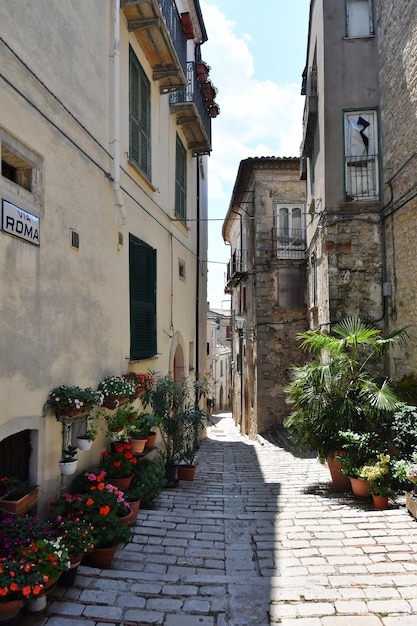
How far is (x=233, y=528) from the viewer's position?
5477mm

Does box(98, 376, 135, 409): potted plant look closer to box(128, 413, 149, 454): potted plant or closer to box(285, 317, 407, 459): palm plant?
box(128, 413, 149, 454): potted plant

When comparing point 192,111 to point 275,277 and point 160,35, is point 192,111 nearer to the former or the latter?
point 160,35

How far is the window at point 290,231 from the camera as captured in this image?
16.0 meters

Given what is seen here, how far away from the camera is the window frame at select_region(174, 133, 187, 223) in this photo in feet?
35.9

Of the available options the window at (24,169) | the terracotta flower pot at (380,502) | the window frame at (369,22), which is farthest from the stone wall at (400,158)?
the window at (24,169)

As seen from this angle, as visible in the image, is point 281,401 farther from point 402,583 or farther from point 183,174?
point 402,583

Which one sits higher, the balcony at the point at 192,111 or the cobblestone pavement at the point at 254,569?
the balcony at the point at 192,111

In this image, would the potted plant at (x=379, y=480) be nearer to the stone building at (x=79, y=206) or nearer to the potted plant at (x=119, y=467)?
the potted plant at (x=119, y=467)

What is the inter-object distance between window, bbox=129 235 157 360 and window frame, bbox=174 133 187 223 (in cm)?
278

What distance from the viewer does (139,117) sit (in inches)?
308

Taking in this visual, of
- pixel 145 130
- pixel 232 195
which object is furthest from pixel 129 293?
pixel 232 195

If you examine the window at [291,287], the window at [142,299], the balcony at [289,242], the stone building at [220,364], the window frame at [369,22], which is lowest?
the stone building at [220,364]

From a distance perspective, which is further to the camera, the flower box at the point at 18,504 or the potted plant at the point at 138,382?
the potted plant at the point at 138,382

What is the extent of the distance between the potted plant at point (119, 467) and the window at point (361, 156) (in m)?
7.18
